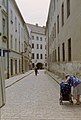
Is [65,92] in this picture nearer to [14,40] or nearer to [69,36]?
[69,36]

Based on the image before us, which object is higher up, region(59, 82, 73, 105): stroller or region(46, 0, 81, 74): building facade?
region(46, 0, 81, 74): building facade

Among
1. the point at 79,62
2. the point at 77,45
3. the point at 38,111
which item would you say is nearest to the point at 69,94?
the point at 38,111

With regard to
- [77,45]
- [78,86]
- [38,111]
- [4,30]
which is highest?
[4,30]

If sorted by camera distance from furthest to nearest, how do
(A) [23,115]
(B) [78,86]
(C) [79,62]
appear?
(C) [79,62] → (B) [78,86] → (A) [23,115]

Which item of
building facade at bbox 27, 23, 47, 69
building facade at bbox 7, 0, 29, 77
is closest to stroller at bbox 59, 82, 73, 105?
building facade at bbox 7, 0, 29, 77

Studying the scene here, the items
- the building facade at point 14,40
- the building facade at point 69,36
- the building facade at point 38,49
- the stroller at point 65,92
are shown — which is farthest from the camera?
the building facade at point 38,49

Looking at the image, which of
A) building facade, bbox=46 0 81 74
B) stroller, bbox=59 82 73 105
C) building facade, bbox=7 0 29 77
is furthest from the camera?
building facade, bbox=7 0 29 77

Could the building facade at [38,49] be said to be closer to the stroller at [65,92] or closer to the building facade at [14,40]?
the building facade at [14,40]

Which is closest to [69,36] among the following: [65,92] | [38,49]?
[65,92]

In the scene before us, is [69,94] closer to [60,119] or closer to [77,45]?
[60,119]

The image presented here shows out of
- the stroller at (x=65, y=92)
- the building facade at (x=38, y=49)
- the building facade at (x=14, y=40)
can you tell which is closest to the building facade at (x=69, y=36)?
the stroller at (x=65, y=92)

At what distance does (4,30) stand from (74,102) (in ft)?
57.4

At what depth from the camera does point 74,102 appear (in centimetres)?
1043

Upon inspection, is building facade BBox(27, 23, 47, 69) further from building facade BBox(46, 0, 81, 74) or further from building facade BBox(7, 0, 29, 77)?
building facade BBox(46, 0, 81, 74)
